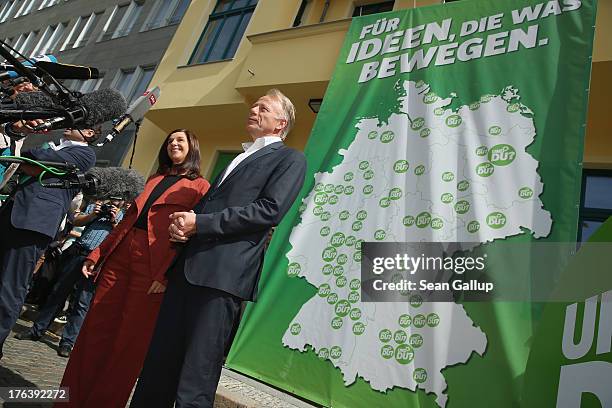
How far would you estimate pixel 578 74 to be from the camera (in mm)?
3234

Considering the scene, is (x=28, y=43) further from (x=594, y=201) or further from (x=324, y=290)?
(x=594, y=201)

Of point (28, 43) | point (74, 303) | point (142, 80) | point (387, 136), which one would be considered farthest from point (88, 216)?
point (28, 43)

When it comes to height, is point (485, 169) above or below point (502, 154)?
below

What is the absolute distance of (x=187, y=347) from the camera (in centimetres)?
181

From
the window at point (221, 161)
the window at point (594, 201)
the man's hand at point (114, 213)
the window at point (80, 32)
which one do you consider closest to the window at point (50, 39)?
the window at point (80, 32)

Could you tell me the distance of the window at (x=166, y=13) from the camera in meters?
12.1

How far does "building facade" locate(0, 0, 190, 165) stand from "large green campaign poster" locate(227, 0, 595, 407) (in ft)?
25.1

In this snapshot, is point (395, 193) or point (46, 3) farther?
point (46, 3)

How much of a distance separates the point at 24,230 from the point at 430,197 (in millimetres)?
2861

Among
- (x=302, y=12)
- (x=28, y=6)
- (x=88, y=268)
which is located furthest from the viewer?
(x=28, y=6)

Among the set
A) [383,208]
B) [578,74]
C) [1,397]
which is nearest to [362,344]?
[383,208]

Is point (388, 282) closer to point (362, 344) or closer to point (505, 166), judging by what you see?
point (362, 344)

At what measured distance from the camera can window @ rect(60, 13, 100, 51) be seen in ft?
51.5

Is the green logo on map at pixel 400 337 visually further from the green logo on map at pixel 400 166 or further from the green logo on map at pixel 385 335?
the green logo on map at pixel 400 166
